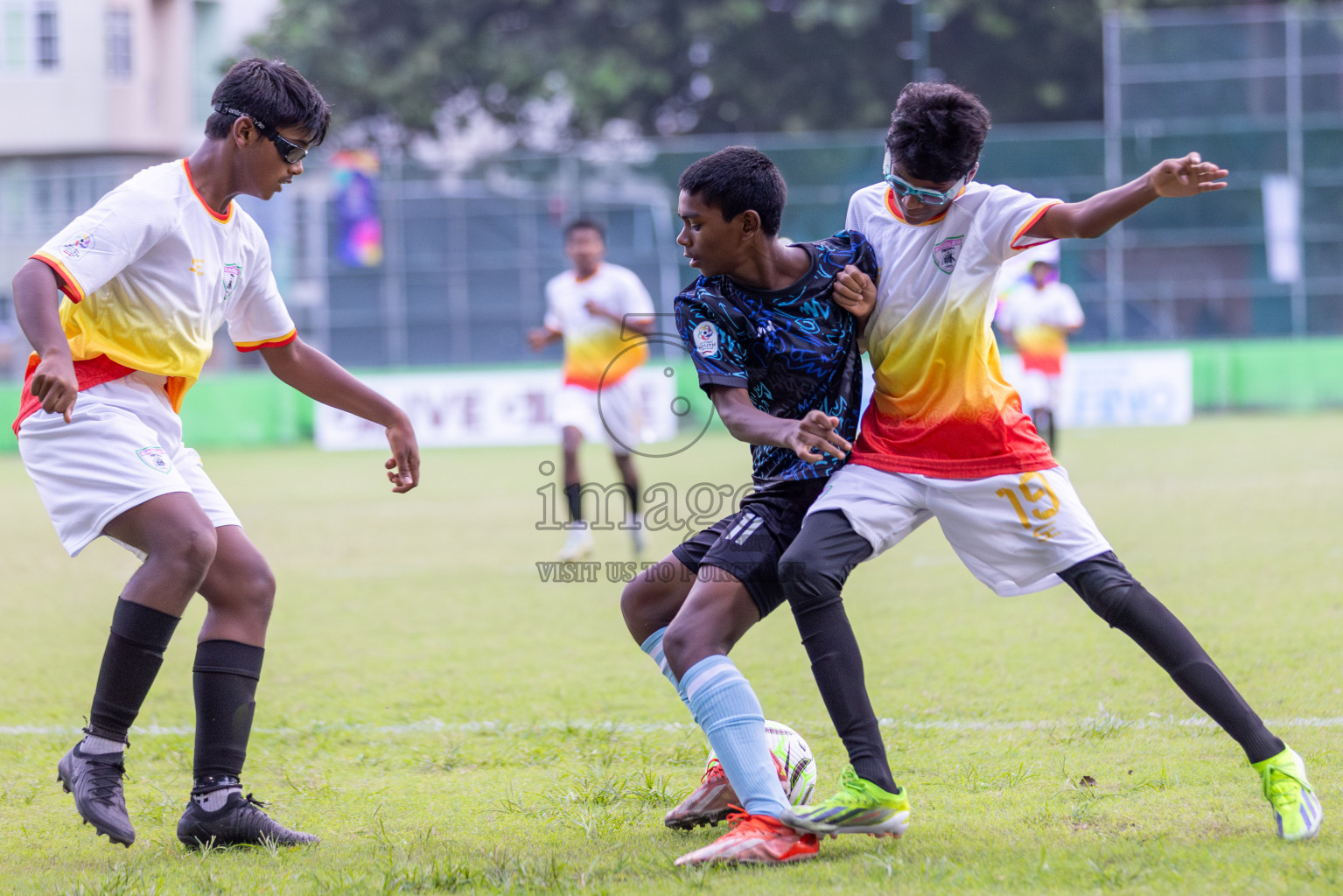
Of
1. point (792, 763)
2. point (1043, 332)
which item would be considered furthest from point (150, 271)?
point (1043, 332)

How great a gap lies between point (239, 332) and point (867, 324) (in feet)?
5.84

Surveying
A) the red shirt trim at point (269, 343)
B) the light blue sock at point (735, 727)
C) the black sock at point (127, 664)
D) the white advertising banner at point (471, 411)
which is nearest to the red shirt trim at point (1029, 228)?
the light blue sock at point (735, 727)

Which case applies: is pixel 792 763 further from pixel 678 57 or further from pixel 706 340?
pixel 678 57

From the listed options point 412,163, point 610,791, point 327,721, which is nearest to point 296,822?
point 610,791

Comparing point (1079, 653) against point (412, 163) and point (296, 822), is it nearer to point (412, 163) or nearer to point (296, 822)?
point (296, 822)

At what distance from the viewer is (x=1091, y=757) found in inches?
→ 159

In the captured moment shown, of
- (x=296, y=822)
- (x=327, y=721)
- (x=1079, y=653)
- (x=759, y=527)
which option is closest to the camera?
(x=759, y=527)

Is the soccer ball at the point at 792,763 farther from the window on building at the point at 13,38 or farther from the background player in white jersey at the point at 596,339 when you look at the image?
the window on building at the point at 13,38

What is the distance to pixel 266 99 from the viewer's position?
3.57 metres

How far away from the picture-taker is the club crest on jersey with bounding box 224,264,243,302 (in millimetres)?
3725

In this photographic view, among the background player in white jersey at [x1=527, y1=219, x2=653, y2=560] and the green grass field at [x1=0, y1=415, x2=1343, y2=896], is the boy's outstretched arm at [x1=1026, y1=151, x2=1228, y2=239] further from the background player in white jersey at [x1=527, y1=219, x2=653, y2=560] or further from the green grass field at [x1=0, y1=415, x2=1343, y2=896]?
the background player in white jersey at [x1=527, y1=219, x2=653, y2=560]

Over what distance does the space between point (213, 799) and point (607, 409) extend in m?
7.42

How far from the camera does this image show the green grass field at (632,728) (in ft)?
10.3

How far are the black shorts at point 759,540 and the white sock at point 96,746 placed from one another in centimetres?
148
